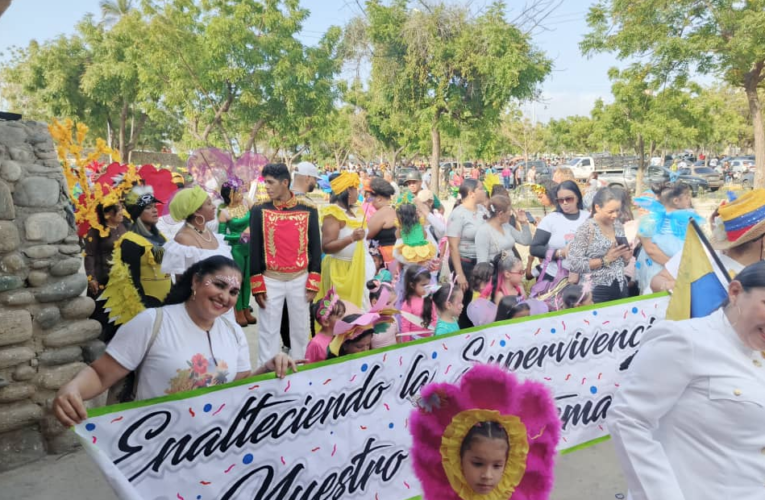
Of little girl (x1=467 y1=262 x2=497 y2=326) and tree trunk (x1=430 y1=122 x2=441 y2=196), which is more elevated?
tree trunk (x1=430 y1=122 x2=441 y2=196)

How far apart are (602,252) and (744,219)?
2133 mm

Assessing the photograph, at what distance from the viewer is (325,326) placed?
14.0 feet

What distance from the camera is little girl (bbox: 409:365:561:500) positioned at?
2523 mm

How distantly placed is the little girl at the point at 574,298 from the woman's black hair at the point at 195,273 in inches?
126

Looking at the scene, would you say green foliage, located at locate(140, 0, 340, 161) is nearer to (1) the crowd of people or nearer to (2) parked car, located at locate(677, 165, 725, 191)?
(1) the crowd of people

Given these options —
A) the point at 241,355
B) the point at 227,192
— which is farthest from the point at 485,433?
the point at 227,192

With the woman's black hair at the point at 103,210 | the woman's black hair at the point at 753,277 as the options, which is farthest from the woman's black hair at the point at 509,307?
the woman's black hair at the point at 103,210

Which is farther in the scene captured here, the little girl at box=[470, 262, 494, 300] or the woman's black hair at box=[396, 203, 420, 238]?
the woman's black hair at box=[396, 203, 420, 238]

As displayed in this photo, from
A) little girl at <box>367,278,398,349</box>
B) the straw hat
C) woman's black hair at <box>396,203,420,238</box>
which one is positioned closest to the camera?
the straw hat

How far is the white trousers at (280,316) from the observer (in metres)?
5.25

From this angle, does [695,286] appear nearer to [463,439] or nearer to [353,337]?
[463,439]

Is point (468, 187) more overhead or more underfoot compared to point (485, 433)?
more overhead

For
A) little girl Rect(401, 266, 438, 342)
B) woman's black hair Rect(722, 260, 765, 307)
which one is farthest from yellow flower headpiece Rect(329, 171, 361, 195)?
woman's black hair Rect(722, 260, 765, 307)

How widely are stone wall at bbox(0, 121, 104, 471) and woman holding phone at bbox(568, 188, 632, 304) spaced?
3.92 meters
